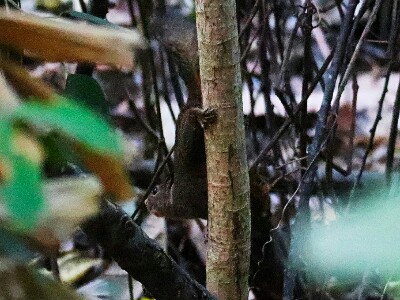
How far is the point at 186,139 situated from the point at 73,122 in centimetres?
69

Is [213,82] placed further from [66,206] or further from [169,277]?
[66,206]

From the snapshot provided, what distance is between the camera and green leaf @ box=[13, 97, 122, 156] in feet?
0.72

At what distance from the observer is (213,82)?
0.75 meters

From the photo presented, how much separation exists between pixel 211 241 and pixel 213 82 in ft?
0.67

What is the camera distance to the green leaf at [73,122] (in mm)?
220

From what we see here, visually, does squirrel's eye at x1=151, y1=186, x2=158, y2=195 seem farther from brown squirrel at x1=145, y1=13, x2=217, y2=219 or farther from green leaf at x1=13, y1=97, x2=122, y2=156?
green leaf at x1=13, y1=97, x2=122, y2=156

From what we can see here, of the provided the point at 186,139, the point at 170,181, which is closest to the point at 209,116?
the point at 186,139

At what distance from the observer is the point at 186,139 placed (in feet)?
3.02

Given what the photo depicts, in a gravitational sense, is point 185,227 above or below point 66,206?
below

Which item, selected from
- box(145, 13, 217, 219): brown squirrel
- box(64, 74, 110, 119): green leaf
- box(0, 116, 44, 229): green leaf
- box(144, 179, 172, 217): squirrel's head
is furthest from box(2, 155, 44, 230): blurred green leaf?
box(144, 179, 172, 217): squirrel's head

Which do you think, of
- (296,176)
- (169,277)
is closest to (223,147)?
(169,277)

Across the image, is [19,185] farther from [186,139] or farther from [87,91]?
[186,139]

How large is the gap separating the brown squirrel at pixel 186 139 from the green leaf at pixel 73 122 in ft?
2.05

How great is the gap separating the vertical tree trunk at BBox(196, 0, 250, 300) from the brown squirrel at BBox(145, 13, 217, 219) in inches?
4.4
